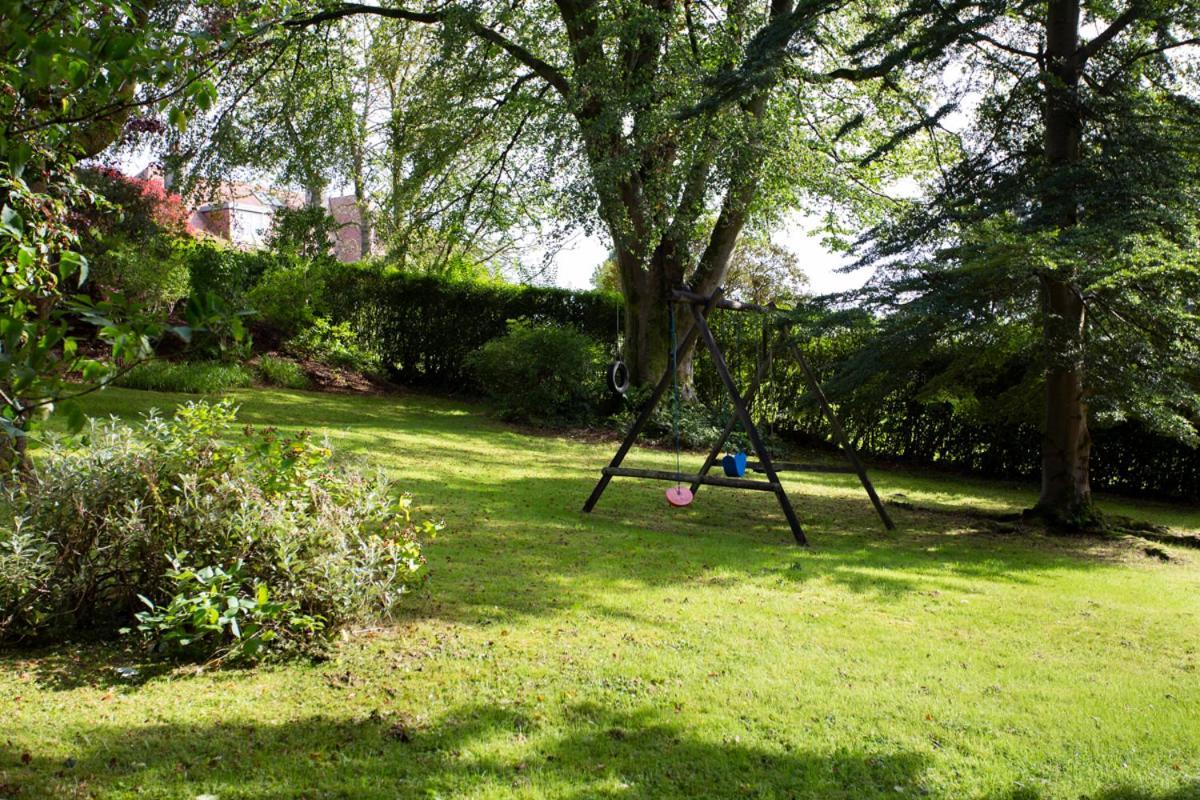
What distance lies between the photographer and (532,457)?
1213 centimetres

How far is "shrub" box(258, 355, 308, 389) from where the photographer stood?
52.0ft

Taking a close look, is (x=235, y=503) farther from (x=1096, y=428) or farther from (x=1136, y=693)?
(x=1096, y=428)

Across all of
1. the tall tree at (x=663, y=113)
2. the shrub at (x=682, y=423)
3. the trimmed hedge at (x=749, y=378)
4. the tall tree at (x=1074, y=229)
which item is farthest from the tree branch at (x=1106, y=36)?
the shrub at (x=682, y=423)

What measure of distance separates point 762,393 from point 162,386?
9.87m

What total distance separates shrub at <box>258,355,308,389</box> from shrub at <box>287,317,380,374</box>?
116cm

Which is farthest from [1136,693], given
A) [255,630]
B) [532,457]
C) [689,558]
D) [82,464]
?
[532,457]

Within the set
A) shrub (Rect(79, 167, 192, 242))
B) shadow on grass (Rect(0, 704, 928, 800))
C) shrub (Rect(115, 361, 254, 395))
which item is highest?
shrub (Rect(79, 167, 192, 242))

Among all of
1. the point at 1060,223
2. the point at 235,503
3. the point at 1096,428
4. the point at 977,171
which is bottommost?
the point at 235,503

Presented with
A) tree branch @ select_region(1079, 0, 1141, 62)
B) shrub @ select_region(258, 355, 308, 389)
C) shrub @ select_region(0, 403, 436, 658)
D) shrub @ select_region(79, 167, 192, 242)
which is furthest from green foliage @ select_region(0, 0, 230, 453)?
shrub @ select_region(79, 167, 192, 242)

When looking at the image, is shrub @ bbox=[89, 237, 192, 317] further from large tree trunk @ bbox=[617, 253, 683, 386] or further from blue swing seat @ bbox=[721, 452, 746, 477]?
blue swing seat @ bbox=[721, 452, 746, 477]

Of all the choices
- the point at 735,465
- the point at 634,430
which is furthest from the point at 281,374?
the point at 735,465

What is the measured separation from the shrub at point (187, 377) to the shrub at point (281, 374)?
2.75 feet

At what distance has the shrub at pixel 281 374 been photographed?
15.8m

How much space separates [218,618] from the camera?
4.04 meters
